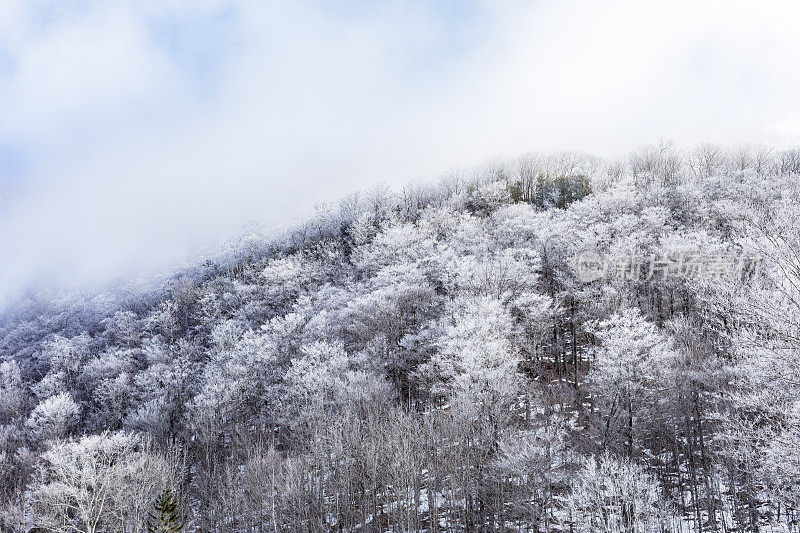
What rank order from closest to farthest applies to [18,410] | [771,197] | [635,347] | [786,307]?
[786,307] < [635,347] < [771,197] < [18,410]

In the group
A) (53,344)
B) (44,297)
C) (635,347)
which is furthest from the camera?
(44,297)

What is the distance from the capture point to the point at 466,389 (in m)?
26.8

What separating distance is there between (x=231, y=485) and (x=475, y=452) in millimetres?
18727

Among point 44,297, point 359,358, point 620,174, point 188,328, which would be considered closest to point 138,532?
point 359,358

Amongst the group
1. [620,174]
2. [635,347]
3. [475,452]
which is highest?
[620,174]

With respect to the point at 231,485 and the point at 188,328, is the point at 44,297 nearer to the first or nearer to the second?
the point at 188,328

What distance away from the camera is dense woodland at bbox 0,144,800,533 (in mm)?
18969

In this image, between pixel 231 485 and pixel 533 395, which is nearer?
pixel 231 485

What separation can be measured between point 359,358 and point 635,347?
23409 mm

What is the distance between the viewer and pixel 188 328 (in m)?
73.1

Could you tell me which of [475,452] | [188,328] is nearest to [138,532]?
[475,452]

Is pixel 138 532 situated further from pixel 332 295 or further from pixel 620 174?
pixel 620 174

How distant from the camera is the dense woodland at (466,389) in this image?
19.0m

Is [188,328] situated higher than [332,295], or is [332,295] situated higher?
[332,295]
